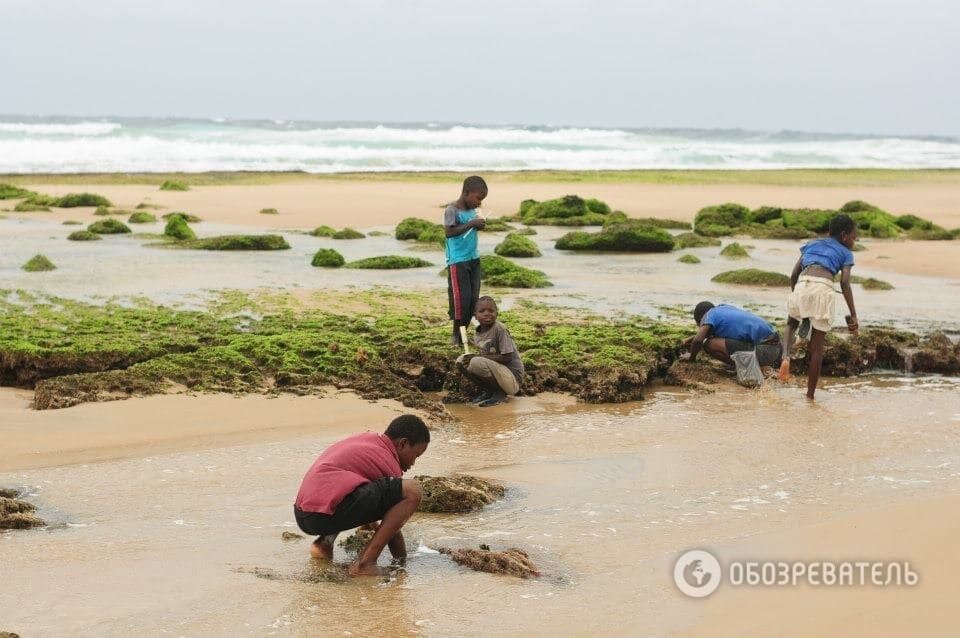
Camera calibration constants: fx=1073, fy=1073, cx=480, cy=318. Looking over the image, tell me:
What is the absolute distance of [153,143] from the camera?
54625 millimetres

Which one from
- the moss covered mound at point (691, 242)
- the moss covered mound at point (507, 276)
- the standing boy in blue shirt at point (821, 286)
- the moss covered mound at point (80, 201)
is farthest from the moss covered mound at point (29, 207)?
the standing boy in blue shirt at point (821, 286)

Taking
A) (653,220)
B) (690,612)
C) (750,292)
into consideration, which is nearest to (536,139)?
(653,220)

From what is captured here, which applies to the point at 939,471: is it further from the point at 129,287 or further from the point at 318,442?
the point at 129,287

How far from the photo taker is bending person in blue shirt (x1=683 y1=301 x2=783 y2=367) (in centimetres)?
1006

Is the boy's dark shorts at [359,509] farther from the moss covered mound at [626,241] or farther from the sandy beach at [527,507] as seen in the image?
the moss covered mound at [626,241]

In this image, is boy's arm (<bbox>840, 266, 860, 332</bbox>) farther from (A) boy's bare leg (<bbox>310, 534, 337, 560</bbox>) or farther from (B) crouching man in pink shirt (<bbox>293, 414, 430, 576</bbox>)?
(A) boy's bare leg (<bbox>310, 534, 337, 560</bbox>)

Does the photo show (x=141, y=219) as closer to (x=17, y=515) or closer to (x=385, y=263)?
(x=385, y=263)

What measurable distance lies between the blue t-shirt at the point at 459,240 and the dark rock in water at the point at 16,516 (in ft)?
15.3

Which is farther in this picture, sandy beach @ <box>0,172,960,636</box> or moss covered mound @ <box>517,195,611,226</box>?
moss covered mound @ <box>517,195,611,226</box>

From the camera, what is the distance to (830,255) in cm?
945

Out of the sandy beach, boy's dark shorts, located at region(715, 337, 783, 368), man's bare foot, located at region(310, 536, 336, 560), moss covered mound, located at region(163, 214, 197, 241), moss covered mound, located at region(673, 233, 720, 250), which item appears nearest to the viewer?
→ the sandy beach

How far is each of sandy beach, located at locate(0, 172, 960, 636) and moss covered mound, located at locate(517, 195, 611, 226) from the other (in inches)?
447

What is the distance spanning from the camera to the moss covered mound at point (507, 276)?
1437 cm

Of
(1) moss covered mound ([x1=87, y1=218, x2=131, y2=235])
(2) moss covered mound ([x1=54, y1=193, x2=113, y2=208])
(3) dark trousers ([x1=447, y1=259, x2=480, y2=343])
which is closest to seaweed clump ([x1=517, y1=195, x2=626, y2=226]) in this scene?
Result: (1) moss covered mound ([x1=87, y1=218, x2=131, y2=235])
